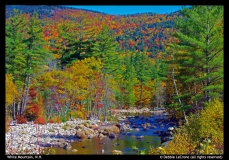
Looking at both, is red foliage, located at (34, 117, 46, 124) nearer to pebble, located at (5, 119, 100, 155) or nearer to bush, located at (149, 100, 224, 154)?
pebble, located at (5, 119, 100, 155)

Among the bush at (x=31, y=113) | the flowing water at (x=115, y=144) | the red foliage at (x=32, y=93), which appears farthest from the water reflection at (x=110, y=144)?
the red foliage at (x=32, y=93)

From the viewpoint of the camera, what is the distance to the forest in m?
11.4

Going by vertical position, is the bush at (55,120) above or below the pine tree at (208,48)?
below

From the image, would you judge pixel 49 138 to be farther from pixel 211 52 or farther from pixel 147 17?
pixel 147 17

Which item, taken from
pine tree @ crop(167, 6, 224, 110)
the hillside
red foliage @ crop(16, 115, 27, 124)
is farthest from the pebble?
the hillside

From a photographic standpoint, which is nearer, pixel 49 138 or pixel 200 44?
pixel 200 44

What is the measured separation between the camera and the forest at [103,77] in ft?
37.4

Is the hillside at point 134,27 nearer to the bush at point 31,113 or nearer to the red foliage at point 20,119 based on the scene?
the bush at point 31,113

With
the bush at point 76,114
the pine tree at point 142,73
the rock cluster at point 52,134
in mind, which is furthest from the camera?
the pine tree at point 142,73

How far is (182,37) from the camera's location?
56.2 ft

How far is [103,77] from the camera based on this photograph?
100 feet

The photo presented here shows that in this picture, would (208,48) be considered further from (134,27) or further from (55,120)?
(134,27)

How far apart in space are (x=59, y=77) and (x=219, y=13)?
16173 mm

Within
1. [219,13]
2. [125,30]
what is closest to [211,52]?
[219,13]
